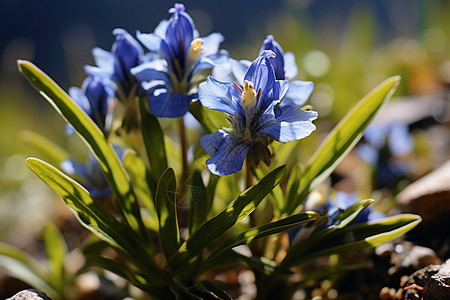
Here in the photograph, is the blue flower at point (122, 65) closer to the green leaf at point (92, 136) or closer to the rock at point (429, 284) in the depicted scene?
the green leaf at point (92, 136)

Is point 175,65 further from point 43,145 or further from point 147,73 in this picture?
point 43,145

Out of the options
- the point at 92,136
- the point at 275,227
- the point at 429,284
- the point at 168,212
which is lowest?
the point at 429,284

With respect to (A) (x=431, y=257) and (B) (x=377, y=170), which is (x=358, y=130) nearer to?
(A) (x=431, y=257)

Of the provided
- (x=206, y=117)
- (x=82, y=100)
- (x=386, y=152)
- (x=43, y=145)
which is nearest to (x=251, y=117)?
(x=206, y=117)

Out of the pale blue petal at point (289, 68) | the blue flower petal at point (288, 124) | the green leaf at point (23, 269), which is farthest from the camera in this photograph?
the green leaf at point (23, 269)

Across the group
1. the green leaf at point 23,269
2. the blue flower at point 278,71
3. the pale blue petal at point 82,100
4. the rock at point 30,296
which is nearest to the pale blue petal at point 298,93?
the blue flower at point 278,71

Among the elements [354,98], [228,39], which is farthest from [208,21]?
[228,39]

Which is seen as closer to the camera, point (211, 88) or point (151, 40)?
point (211, 88)
